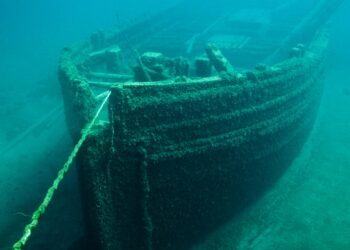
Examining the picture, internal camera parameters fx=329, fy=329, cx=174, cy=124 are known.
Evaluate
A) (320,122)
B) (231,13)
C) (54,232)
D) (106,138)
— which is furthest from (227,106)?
(231,13)

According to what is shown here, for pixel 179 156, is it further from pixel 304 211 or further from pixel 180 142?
pixel 304 211

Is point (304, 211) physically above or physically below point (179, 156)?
below

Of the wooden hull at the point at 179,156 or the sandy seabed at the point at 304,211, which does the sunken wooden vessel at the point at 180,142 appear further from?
the sandy seabed at the point at 304,211

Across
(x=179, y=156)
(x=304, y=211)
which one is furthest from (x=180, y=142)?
(x=304, y=211)

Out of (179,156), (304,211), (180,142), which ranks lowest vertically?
(304,211)

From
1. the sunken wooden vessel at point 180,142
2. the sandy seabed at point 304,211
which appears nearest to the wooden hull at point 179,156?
the sunken wooden vessel at point 180,142

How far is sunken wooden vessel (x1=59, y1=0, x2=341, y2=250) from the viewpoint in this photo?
3727 millimetres

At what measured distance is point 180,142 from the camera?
4.05 meters

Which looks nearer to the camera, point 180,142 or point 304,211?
point 180,142

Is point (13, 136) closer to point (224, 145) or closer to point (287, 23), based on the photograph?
point (224, 145)

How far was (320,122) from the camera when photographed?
9.65m

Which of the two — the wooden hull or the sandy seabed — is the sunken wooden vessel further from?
the sandy seabed

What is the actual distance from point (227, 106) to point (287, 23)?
32.2 ft

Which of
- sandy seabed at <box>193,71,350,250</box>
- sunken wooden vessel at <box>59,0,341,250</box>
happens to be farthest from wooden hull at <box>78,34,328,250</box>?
sandy seabed at <box>193,71,350,250</box>
